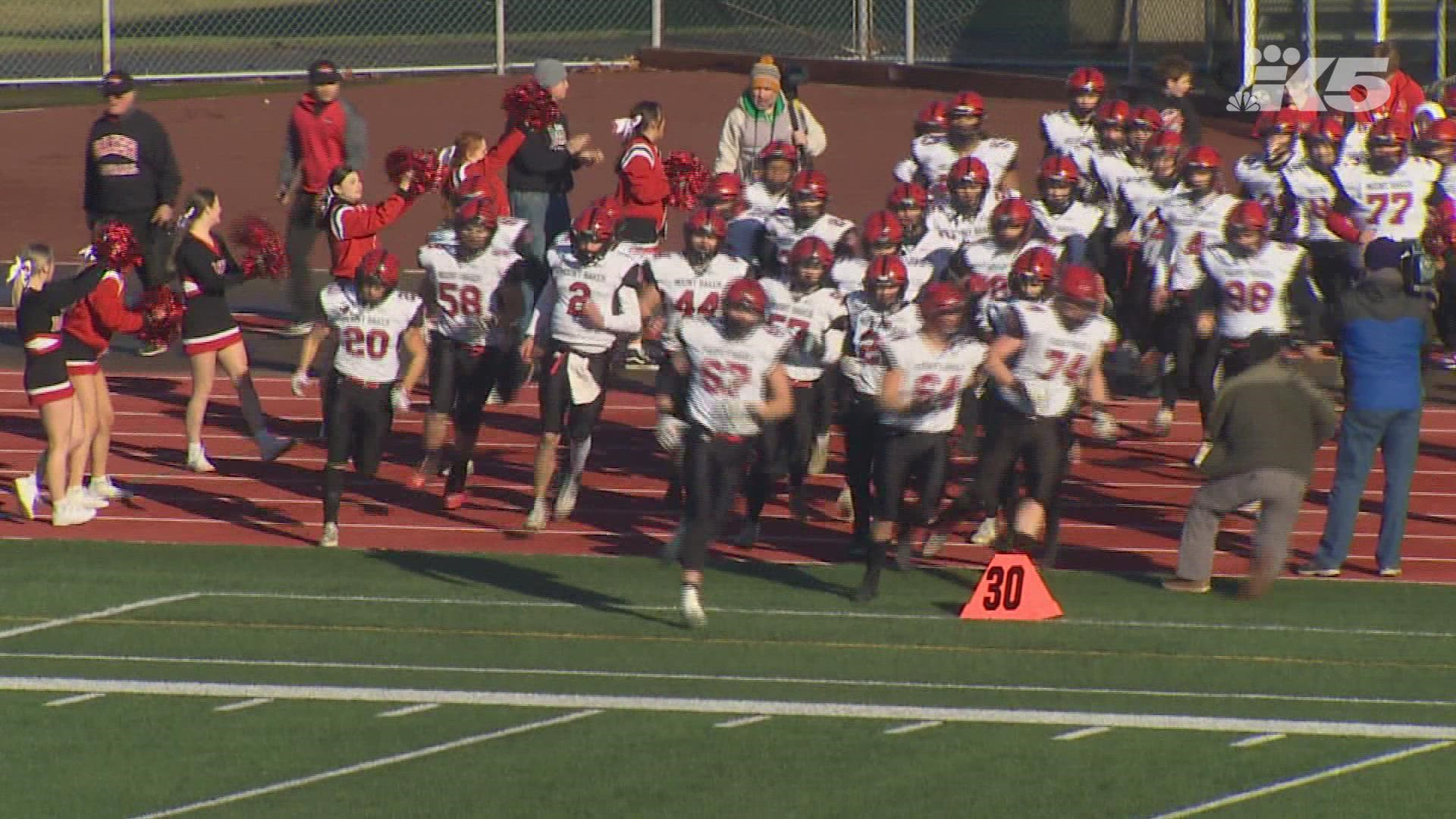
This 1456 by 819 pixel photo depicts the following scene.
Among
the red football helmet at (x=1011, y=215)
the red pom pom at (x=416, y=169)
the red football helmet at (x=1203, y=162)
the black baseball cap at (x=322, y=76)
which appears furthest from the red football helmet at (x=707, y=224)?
the black baseball cap at (x=322, y=76)

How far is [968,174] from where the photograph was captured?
1648cm

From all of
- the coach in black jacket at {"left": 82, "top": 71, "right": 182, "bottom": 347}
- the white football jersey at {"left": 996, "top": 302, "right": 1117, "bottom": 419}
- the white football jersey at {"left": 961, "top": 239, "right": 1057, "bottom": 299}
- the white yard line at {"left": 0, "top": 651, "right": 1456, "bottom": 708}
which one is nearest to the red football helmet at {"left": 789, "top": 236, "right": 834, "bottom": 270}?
the white football jersey at {"left": 961, "top": 239, "right": 1057, "bottom": 299}

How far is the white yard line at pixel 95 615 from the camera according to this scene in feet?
43.2

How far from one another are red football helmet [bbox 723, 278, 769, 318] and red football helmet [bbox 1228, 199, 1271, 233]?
358cm

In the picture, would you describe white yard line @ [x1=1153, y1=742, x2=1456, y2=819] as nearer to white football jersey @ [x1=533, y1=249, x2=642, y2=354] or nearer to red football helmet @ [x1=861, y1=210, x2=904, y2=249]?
red football helmet @ [x1=861, y1=210, x2=904, y2=249]

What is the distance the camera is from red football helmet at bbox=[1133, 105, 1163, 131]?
17.8 meters

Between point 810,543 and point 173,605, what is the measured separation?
3.76 metres

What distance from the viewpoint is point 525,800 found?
32.8ft

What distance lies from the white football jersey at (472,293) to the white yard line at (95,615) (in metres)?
2.53

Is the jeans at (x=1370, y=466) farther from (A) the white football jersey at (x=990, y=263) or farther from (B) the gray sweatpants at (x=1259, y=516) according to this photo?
(A) the white football jersey at (x=990, y=263)

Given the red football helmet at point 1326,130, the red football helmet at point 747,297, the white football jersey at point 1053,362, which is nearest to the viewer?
the red football helmet at point 747,297

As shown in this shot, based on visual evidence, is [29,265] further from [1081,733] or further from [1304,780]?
[1304,780]

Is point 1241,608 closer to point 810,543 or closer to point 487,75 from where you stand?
point 810,543

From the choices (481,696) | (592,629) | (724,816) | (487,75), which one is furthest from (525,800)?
(487,75)
